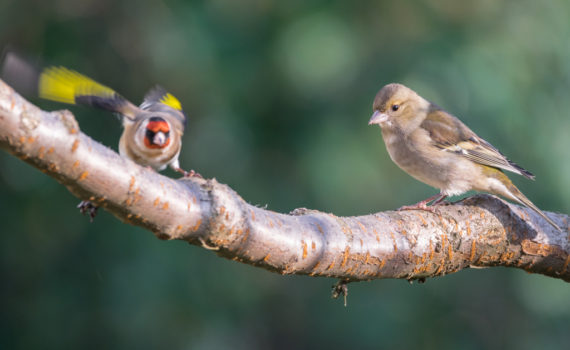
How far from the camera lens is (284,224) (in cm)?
222

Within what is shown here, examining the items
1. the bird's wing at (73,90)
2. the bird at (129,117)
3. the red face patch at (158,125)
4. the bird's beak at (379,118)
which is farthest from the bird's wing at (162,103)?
the bird's beak at (379,118)

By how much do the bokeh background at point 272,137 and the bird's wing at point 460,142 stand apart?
0.72 metres

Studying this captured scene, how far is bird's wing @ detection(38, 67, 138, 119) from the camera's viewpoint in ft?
7.23

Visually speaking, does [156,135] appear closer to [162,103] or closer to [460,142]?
[162,103]

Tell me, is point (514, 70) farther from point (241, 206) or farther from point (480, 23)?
point (241, 206)

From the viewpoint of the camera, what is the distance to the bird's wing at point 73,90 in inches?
86.7

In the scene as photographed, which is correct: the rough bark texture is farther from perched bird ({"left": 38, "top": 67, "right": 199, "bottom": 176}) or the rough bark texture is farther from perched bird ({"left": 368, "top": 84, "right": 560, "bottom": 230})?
perched bird ({"left": 368, "top": 84, "right": 560, "bottom": 230})

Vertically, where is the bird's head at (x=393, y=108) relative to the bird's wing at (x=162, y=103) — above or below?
above

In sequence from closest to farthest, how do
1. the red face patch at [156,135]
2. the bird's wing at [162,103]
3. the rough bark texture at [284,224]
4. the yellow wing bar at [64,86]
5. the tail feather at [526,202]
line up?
the rough bark texture at [284,224] < the yellow wing bar at [64,86] < the red face patch at [156,135] < the tail feather at [526,202] < the bird's wing at [162,103]

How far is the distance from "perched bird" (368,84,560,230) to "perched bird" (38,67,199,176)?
1398 millimetres

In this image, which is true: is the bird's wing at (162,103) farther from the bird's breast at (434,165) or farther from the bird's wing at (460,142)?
the bird's wing at (460,142)

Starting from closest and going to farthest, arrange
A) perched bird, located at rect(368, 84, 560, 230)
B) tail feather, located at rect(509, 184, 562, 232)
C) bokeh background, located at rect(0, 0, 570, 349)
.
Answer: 1. tail feather, located at rect(509, 184, 562, 232)
2. perched bird, located at rect(368, 84, 560, 230)
3. bokeh background, located at rect(0, 0, 570, 349)

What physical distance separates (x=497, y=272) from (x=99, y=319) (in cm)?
323

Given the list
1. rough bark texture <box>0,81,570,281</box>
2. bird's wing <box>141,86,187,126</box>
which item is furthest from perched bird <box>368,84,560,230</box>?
bird's wing <box>141,86,187,126</box>
